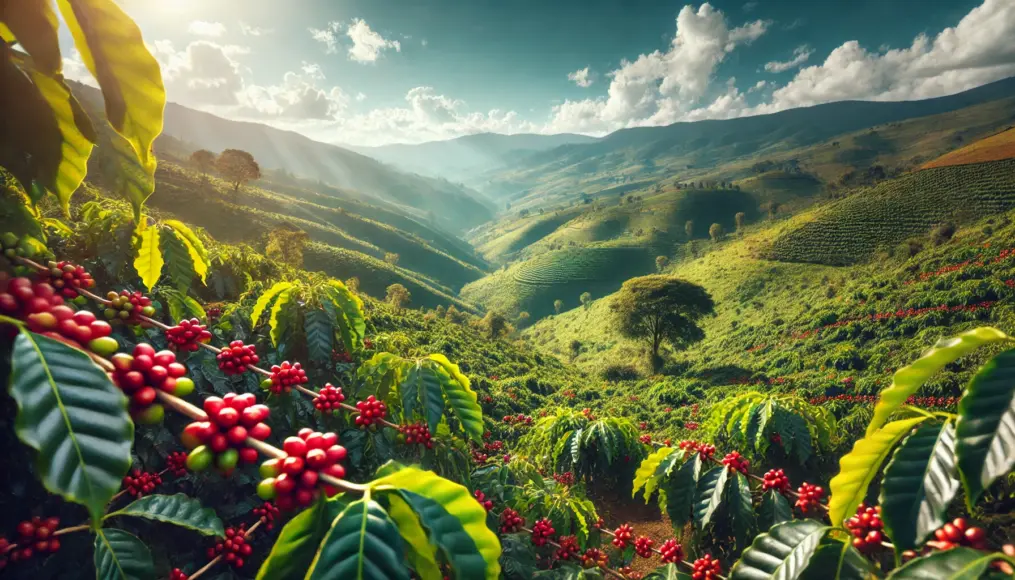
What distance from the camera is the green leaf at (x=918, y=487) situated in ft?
3.71

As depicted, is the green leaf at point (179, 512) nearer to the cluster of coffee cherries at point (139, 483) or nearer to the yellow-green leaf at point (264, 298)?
the cluster of coffee cherries at point (139, 483)

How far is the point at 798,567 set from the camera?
1271 mm

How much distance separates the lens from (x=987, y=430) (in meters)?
1.03

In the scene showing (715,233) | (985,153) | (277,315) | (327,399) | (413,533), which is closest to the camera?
(413,533)

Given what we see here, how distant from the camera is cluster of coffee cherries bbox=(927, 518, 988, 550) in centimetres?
120

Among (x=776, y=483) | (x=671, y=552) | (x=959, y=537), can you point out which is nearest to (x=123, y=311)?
(x=671, y=552)

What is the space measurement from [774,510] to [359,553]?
9.12 feet

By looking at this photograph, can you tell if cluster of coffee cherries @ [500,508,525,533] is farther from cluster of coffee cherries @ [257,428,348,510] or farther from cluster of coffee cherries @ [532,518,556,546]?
cluster of coffee cherries @ [257,428,348,510]

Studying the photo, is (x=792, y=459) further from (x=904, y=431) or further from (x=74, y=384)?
(x=74, y=384)

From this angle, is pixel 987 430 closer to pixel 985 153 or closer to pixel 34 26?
pixel 34 26

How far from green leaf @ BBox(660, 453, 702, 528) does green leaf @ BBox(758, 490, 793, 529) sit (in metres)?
0.47

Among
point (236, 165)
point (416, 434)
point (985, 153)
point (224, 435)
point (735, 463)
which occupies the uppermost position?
point (236, 165)

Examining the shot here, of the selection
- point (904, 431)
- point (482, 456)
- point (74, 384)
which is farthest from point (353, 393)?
point (904, 431)

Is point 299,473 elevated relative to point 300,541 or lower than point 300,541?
elevated
